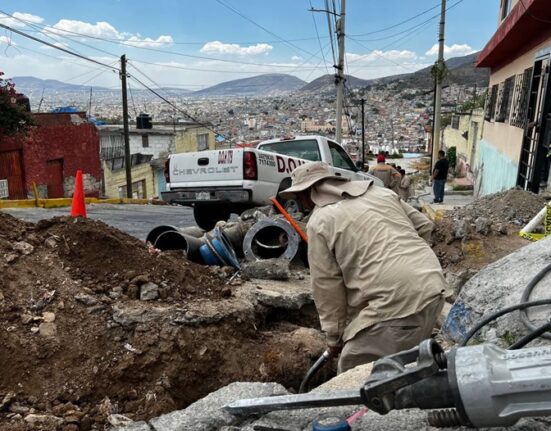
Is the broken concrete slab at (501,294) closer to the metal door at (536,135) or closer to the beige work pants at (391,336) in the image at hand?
the beige work pants at (391,336)

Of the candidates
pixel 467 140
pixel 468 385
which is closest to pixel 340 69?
pixel 467 140

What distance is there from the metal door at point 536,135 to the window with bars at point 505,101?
9.10 feet

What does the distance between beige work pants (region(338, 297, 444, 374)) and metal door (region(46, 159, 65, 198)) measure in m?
20.4

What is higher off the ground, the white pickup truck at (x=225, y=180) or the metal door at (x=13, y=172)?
the white pickup truck at (x=225, y=180)

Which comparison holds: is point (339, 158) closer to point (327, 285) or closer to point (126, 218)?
point (126, 218)

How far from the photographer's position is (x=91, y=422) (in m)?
3.02

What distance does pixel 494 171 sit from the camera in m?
15.0

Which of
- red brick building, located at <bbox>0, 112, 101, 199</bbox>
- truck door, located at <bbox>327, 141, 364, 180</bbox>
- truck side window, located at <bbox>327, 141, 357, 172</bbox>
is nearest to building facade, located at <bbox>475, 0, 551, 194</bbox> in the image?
truck door, located at <bbox>327, 141, 364, 180</bbox>

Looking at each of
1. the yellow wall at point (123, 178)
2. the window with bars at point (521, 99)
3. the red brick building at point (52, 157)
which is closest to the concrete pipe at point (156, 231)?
the window with bars at point (521, 99)

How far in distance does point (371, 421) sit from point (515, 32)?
1234cm

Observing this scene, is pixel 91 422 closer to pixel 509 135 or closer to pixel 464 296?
pixel 464 296

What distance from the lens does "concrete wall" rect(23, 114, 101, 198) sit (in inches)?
790

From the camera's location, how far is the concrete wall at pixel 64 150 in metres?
20.1

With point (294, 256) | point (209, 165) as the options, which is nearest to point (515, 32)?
point (209, 165)
